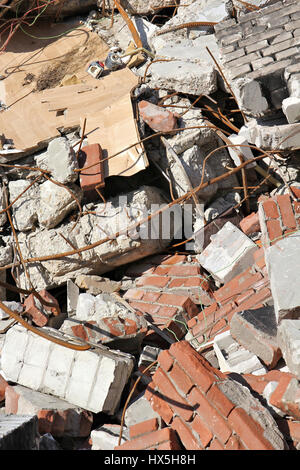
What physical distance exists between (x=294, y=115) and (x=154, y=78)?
→ 1699 millimetres

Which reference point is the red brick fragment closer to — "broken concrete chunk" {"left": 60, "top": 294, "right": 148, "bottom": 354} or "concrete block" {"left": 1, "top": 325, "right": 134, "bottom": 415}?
"broken concrete chunk" {"left": 60, "top": 294, "right": 148, "bottom": 354}

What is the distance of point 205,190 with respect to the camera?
5078mm

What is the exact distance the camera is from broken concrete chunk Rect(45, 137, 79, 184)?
16.3ft

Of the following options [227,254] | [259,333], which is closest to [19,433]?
[259,333]

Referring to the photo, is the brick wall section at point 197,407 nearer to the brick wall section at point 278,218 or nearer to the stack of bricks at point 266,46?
the brick wall section at point 278,218

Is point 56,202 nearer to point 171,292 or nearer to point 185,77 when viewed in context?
point 171,292

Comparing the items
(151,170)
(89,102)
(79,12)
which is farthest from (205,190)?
(79,12)

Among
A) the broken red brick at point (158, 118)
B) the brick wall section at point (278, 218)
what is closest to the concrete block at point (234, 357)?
the brick wall section at point (278, 218)

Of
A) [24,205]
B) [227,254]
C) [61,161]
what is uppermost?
[61,161]

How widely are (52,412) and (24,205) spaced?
2205 mm

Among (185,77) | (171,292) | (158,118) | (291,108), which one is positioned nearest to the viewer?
(291,108)

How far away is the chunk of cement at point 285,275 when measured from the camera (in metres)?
3.67

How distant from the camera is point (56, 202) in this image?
5.08 m
